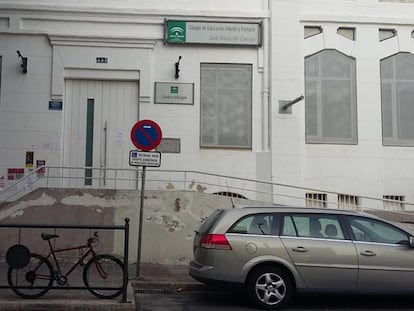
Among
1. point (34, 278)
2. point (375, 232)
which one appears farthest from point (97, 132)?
point (375, 232)

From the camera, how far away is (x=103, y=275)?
26.9 ft

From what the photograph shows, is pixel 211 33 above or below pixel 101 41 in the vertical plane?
above

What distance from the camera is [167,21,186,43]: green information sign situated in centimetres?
1430

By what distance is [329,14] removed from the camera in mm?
14844

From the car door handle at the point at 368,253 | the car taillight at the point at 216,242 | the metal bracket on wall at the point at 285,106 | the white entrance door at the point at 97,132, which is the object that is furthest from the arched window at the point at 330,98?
the car taillight at the point at 216,242

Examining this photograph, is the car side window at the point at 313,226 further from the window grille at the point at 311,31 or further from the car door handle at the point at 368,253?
the window grille at the point at 311,31

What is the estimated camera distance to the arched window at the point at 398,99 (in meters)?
14.9

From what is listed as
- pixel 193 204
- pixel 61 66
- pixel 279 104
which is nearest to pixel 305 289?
pixel 193 204

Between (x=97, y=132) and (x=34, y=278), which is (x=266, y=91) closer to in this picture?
(x=97, y=132)

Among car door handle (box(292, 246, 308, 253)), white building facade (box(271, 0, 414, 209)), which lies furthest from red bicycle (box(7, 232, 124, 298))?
white building facade (box(271, 0, 414, 209))

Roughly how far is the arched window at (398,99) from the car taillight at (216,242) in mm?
8087

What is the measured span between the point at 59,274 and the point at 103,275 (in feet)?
Answer: 2.11

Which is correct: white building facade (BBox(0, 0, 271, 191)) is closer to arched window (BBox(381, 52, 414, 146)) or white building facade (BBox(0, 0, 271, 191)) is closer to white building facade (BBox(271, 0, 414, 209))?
white building facade (BBox(271, 0, 414, 209))

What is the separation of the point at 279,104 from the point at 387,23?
386cm
